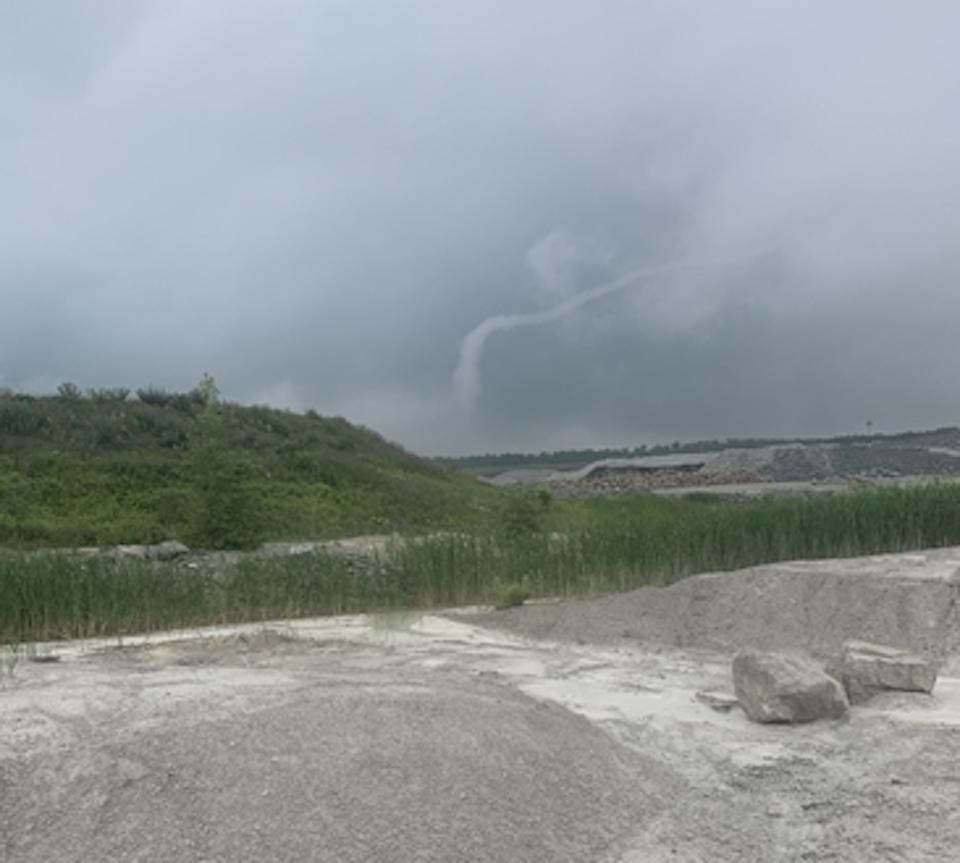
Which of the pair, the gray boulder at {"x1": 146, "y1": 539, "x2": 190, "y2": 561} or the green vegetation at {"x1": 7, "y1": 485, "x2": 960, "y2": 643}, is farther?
the gray boulder at {"x1": 146, "y1": 539, "x2": 190, "y2": 561}

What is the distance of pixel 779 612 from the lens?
41.3ft

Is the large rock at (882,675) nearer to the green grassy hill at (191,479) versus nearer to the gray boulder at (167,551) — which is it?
A: the gray boulder at (167,551)

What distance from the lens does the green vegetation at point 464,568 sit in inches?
503

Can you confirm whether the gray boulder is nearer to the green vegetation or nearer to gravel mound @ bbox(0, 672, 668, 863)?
the green vegetation

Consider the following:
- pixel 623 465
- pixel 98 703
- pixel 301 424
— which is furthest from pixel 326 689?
pixel 623 465

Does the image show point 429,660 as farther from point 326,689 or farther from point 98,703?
point 98,703

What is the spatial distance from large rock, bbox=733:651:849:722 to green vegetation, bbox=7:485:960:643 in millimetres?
6347

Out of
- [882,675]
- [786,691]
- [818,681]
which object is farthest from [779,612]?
[786,691]

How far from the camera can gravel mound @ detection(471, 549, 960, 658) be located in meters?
11.8

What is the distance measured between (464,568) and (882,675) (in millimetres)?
7334

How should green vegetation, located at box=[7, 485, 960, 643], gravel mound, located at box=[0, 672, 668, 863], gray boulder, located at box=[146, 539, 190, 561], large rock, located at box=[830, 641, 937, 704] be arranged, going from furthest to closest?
gray boulder, located at box=[146, 539, 190, 561] → green vegetation, located at box=[7, 485, 960, 643] → large rock, located at box=[830, 641, 937, 704] → gravel mound, located at box=[0, 672, 668, 863]

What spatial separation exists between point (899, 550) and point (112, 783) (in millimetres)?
13343

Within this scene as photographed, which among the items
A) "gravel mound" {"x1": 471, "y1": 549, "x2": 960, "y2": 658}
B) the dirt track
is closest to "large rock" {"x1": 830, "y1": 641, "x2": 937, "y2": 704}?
the dirt track

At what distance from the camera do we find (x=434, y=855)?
5289mm
